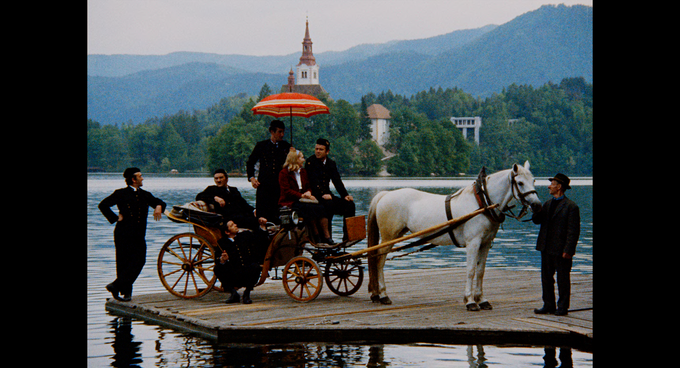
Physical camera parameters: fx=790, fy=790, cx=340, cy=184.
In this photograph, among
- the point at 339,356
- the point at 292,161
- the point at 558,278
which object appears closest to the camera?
the point at 339,356

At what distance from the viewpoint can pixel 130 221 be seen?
34.7 ft

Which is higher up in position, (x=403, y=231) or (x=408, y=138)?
(x=408, y=138)

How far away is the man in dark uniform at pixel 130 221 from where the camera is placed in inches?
414

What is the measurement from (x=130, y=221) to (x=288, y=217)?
2185mm

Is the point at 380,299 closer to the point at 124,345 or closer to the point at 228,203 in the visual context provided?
the point at 228,203

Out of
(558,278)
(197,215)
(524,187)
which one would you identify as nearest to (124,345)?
(197,215)

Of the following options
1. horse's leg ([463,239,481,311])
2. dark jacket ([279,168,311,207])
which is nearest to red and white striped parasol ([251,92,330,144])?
dark jacket ([279,168,311,207])

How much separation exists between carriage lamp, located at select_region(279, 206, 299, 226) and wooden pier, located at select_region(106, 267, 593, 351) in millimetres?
1061

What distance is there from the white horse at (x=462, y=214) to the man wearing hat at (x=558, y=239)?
240mm

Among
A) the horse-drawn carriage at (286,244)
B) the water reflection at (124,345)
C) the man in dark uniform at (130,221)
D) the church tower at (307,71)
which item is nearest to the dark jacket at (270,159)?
the horse-drawn carriage at (286,244)

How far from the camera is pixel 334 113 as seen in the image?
13825 cm

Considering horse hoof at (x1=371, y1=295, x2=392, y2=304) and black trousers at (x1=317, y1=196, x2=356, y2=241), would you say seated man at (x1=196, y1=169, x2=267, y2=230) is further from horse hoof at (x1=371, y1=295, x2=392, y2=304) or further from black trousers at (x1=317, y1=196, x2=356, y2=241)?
horse hoof at (x1=371, y1=295, x2=392, y2=304)

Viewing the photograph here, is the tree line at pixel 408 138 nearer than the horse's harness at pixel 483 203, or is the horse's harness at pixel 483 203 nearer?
the horse's harness at pixel 483 203

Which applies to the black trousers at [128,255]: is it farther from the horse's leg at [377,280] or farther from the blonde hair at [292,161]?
the horse's leg at [377,280]
